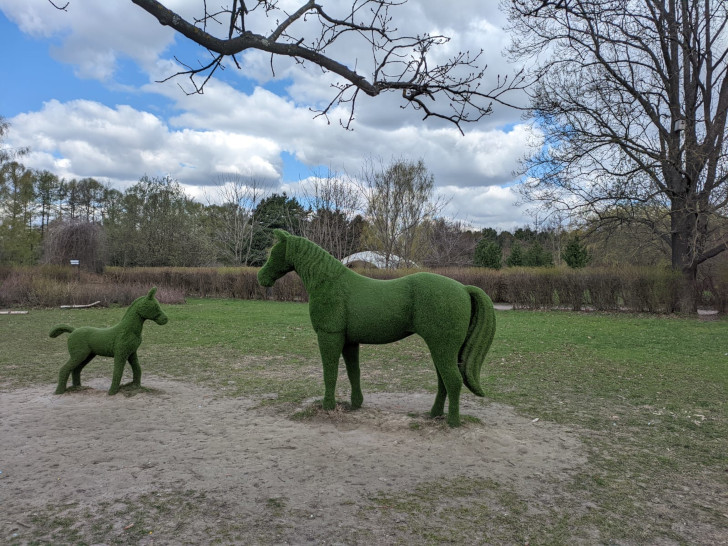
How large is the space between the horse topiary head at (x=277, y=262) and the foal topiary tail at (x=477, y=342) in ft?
6.86

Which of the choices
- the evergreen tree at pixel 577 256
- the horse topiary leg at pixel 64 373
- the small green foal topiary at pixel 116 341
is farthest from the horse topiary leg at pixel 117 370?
the evergreen tree at pixel 577 256

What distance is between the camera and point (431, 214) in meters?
32.1

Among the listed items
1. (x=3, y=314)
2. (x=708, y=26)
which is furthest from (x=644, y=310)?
(x=3, y=314)

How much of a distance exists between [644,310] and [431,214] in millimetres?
16276

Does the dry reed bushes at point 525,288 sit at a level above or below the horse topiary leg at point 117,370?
above

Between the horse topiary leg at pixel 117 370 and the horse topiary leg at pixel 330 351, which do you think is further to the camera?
the horse topiary leg at pixel 117 370

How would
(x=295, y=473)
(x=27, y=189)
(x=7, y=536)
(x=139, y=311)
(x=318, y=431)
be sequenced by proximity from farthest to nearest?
(x=27, y=189) → (x=139, y=311) → (x=318, y=431) → (x=295, y=473) → (x=7, y=536)

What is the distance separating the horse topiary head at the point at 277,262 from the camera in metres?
5.50

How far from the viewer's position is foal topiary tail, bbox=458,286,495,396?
4988 mm

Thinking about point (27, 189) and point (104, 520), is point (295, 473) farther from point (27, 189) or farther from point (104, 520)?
point (27, 189)

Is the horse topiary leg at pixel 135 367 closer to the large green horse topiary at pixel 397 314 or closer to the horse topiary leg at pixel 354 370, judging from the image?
the large green horse topiary at pixel 397 314

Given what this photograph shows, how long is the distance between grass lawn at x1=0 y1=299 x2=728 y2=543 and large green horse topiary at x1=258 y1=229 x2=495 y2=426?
132cm

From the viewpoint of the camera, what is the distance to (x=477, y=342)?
197 inches

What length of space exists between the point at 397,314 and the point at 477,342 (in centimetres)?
88
